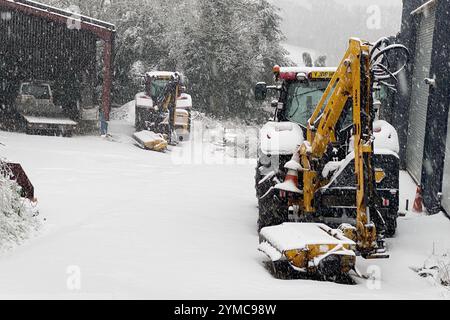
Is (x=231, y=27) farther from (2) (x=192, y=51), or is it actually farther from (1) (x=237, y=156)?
(1) (x=237, y=156)

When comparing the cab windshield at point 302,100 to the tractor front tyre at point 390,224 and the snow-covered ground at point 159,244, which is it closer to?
the snow-covered ground at point 159,244

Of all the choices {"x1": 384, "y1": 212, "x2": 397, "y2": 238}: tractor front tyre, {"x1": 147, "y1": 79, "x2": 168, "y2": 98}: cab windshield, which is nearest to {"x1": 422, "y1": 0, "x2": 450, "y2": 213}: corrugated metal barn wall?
{"x1": 384, "y1": 212, "x2": 397, "y2": 238}: tractor front tyre

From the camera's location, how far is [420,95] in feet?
54.1

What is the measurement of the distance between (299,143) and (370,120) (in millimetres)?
1872

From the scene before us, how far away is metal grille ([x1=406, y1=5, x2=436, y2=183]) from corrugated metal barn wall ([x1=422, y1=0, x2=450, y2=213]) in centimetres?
221

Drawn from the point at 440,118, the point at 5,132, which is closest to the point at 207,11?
the point at 5,132

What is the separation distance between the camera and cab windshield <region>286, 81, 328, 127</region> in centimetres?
1052

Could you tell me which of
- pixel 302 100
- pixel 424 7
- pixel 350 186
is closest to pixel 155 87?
pixel 424 7

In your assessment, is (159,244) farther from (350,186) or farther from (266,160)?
(350,186)

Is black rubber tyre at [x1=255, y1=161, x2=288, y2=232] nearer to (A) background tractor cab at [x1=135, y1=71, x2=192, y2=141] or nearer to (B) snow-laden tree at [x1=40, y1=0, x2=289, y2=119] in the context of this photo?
(A) background tractor cab at [x1=135, y1=71, x2=192, y2=141]

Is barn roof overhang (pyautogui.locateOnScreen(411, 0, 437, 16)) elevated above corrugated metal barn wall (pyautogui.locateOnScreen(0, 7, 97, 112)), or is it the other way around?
barn roof overhang (pyautogui.locateOnScreen(411, 0, 437, 16))

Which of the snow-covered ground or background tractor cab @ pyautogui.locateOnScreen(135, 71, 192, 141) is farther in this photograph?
background tractor cab @ pyautogui.locateOnScreen(135, 71, 192, 141)

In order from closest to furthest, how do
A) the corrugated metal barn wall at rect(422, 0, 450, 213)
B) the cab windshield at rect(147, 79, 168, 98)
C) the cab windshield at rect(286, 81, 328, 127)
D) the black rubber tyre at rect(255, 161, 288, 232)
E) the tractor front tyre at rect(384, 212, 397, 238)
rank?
the black rubber tyre at rect(255, 161, 288, 232) < the tractor front tyre at rect(384, 212, 397, 238) < the cab windshield at rect(286, 81, 328, 127) < the corrugated metal barn wall at rect(422, 0, 450, 213) < the cab windshield at rect(147, 79, 168, 98)
